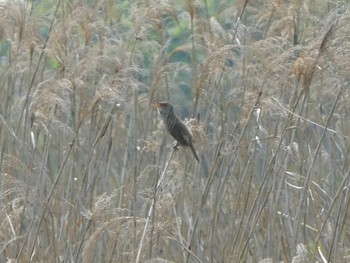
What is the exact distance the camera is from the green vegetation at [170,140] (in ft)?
11.9

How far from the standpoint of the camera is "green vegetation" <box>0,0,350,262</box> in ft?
11.9

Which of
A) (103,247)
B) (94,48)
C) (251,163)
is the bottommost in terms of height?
(103,247)

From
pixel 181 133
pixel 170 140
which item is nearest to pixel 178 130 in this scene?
pixel 181 133

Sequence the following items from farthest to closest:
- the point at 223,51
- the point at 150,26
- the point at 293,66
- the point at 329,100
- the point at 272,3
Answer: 1. the point at 329,100
2. the point at 150,26
3. the point at 272,3
4. the point at 223,51
5. the point at 293,66

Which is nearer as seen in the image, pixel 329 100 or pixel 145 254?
pixel 145 254

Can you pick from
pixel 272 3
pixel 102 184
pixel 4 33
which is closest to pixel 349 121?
pixel 272 3

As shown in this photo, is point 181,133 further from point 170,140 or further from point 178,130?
point 170,140

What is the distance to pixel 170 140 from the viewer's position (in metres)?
5.19

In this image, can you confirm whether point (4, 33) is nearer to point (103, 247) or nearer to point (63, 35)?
point (63, 35)

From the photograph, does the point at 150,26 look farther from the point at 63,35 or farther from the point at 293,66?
the point at 293,66

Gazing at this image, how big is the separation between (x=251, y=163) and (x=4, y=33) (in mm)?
1199

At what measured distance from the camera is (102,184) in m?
4.72

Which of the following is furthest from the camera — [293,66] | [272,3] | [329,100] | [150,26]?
[329,100]

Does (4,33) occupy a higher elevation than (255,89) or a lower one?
higher
